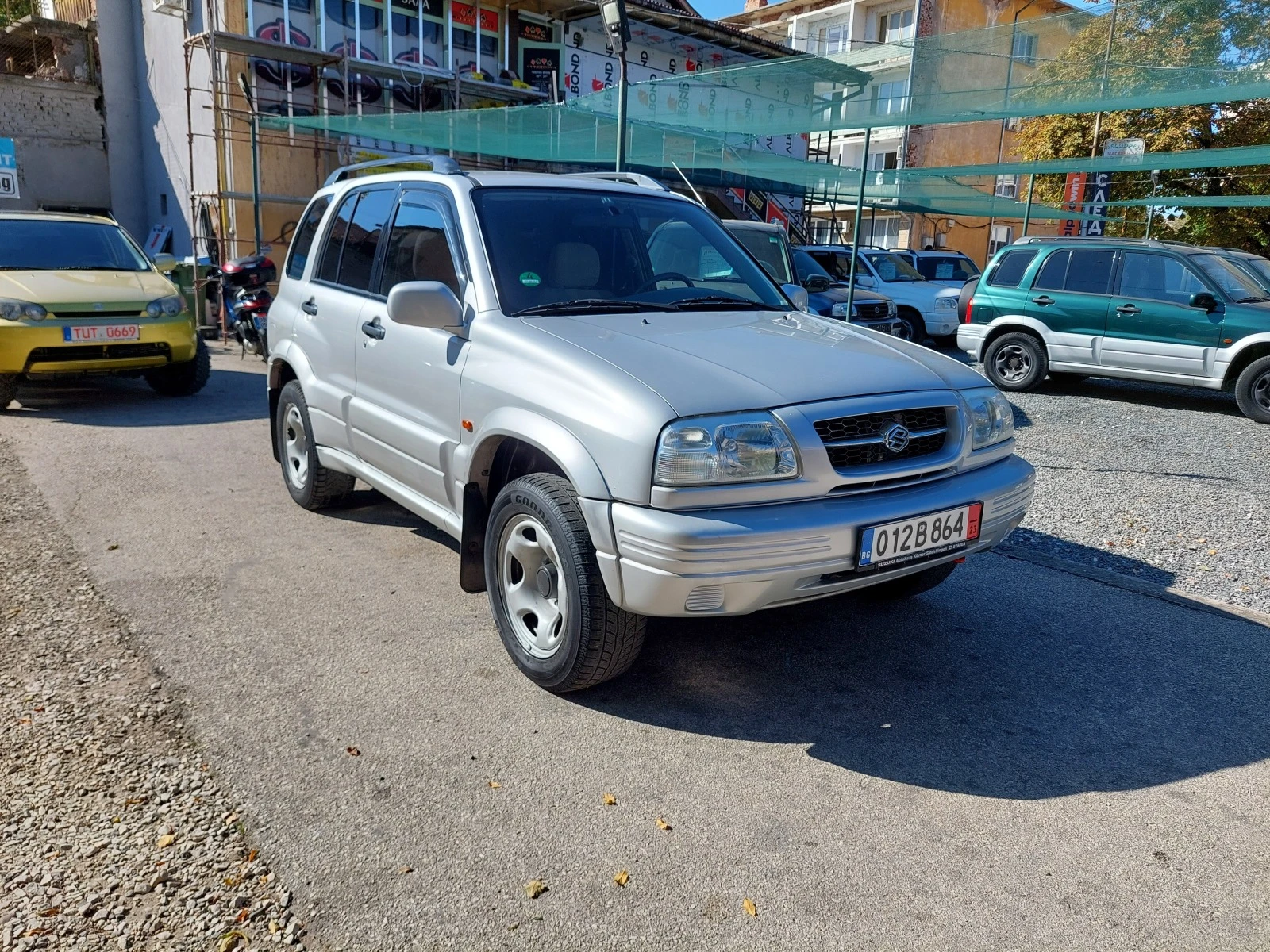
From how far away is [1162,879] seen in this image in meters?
2.62

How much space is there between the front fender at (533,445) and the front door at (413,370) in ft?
0.55

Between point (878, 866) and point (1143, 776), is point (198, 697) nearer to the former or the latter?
point (878, 866)

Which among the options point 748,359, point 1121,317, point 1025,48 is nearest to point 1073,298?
point 1121,317

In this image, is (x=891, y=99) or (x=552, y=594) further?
(x=891, y=99)

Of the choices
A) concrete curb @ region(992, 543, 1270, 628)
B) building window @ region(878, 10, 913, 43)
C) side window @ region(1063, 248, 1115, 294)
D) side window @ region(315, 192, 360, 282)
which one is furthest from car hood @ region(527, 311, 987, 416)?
building window @ region(878, 10, 913, 43)

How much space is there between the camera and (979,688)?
372cm

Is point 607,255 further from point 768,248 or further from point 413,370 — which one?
point 768,248

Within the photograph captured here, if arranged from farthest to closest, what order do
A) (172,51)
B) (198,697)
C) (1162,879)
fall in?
(172,51), (198,697), (1162,879)

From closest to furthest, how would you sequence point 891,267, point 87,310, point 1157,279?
point 87,310 → point 1157,279 → point 891,267

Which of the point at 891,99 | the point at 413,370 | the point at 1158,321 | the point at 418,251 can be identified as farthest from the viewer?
the point at 891,99

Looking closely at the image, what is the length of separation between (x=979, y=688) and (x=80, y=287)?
8.32 metres

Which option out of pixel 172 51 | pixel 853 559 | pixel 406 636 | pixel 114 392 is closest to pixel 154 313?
pixel 114 392

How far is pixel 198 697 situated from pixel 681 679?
1784mm

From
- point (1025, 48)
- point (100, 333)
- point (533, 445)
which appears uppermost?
point (1025, 48)
